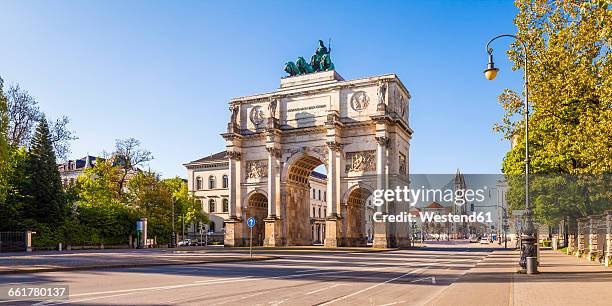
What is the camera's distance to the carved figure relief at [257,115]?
6619cm

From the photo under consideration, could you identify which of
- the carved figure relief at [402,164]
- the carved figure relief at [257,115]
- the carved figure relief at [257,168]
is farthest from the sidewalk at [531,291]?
the carved figure relief at [257,115]

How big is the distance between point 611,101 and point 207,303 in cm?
1567

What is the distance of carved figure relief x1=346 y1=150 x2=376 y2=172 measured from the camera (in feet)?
196

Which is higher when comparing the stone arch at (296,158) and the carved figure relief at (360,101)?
the carved figure relief at (360,101)

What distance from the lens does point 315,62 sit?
66.7 metres

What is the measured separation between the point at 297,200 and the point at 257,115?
11.3m

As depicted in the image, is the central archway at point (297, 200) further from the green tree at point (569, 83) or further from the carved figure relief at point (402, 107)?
the green tree at point (569, 83)

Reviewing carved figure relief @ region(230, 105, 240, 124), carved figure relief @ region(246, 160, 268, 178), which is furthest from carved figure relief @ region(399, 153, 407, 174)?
carved figure relief @ region(230, 105, 240, 124)

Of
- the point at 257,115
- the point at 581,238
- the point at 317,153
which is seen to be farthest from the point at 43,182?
the point at 581,238

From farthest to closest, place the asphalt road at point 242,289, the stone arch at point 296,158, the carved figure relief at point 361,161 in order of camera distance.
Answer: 1. the stone arch at point 296,158
2. the carved figure relief at point 361,161
3. the asphalt road at point 242,289

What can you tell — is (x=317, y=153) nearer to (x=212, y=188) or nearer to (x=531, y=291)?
(x=212, y=188)

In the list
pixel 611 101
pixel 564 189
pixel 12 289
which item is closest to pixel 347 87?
pixel 564 189

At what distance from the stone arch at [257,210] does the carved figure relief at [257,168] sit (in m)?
2.05

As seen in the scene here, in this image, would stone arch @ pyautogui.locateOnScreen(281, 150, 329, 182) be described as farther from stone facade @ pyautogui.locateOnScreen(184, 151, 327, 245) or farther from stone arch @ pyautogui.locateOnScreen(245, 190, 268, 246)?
stone facade @ pyautogui.locateOnScreen(184, 151, 327, 245)
